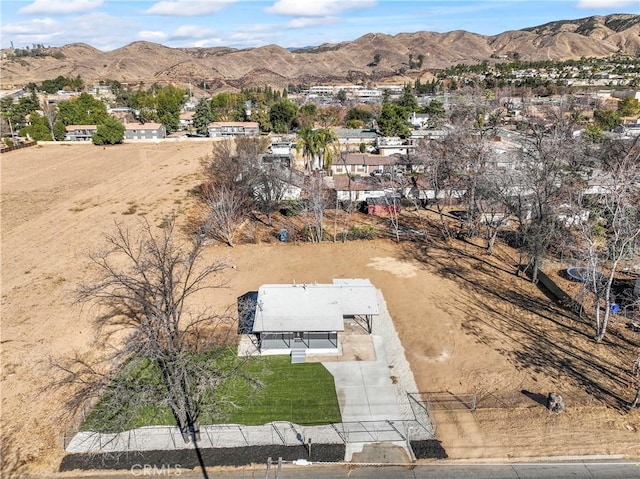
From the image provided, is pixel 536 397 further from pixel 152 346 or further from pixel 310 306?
pixel 152 346

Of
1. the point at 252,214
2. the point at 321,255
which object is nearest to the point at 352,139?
A: the point at 252,214

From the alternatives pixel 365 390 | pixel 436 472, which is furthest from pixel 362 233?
pixel 436 472

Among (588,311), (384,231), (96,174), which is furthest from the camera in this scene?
(96,174)

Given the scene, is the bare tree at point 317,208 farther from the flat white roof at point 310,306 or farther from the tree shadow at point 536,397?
the tree shadow at point 536,397

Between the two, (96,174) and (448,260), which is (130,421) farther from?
(96,174)

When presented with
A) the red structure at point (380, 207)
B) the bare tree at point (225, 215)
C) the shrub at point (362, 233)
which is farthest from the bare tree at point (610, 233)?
the bare tree at point (225, 215)
